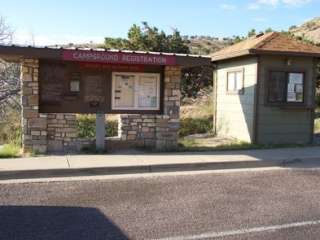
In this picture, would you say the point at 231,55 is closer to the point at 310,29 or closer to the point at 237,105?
the point at 237,105

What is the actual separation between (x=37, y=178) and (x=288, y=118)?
24.3ft

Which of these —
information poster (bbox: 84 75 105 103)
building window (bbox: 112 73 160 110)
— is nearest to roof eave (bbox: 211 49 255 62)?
building window (bbox: 112 73 160 110)

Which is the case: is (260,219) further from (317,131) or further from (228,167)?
(317,131)

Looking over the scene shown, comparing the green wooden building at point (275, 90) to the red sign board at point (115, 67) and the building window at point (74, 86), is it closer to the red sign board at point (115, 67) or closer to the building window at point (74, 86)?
the red sign board at point (115, 67)

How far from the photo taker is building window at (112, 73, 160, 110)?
12109 mm

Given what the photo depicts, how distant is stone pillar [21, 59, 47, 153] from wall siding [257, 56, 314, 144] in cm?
569

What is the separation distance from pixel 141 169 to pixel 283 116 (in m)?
5.36

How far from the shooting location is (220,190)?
8.26m

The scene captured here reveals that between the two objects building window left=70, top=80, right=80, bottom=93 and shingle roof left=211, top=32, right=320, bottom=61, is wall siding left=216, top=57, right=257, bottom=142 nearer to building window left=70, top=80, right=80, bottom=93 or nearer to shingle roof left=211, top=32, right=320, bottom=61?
shingle roof left=211, top=32, right=320, bottom=61

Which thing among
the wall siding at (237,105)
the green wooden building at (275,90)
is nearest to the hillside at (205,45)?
the wall siding at (237,105)

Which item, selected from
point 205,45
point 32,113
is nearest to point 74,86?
point 32,113

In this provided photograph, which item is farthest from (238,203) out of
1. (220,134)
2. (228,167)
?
(220,134)

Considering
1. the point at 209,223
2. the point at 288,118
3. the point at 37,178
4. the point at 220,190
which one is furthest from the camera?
the point at 288,118

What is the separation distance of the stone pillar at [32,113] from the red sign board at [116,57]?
949mm
